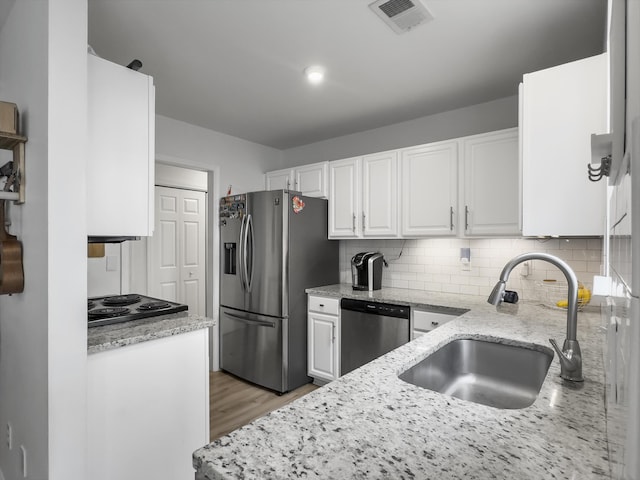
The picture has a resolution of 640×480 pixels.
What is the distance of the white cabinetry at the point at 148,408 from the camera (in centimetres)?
146

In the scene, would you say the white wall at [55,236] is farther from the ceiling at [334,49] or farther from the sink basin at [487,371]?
the sink basin at [487,371]

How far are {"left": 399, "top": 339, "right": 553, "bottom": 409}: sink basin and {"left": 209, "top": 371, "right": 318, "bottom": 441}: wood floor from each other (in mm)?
1761

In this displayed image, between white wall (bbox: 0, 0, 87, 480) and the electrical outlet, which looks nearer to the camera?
white wall (bbox: 0, 0, 87, 480)

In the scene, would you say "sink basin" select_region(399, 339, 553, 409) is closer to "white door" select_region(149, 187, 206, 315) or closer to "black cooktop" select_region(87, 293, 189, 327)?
"black cooktop" select_region(87, 293, 189, 327)

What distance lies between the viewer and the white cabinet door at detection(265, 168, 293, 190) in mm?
3856

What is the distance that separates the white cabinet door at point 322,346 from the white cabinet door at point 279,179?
1471 mm

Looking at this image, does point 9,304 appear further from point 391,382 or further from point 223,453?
point 391,382

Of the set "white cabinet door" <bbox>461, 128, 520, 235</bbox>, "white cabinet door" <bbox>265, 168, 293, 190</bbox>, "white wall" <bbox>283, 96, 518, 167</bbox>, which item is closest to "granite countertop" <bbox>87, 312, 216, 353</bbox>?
"white cabinet door" <bbox>461, 128, 520, 235</bbox>

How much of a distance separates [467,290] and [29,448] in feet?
9.70

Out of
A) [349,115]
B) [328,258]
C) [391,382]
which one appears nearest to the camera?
[391,382]

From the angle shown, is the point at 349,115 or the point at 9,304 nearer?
the point at 9,304

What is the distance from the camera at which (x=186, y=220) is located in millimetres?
4348

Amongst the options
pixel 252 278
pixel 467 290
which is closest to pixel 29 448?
pixel 252 278

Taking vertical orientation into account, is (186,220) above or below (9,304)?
above
